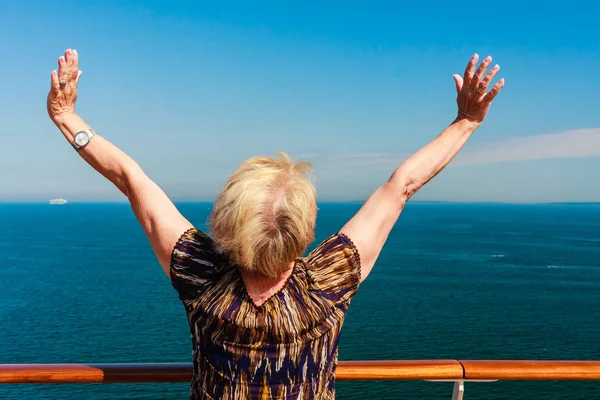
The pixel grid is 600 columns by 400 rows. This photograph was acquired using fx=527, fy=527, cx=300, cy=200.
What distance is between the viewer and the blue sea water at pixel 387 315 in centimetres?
2428

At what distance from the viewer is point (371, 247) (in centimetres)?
139

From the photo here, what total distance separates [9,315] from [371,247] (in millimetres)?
42592

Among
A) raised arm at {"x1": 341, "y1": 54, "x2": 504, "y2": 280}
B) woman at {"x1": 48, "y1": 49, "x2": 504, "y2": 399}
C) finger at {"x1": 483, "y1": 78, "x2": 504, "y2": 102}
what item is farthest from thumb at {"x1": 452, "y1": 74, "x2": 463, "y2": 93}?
woman at {"x1": 48, "y1": 49, "x2": 504, "y2": 399}

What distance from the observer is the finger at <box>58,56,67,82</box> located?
1619 millimetres

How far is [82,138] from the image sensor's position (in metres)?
1.53

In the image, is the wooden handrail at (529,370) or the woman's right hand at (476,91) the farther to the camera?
the wooden handrail at (529,370)

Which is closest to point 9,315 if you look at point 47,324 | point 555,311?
point 47,324

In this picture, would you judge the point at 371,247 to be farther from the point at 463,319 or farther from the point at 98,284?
the point at 98,284

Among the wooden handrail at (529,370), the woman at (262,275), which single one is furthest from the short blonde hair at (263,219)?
the wooden handrail at (529,370)

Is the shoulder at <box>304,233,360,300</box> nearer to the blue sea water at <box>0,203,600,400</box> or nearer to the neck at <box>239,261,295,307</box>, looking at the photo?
the neck at <box>239,261,295,307</box>

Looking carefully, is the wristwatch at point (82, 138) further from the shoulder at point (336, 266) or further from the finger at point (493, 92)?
the finger at point (493, 92)

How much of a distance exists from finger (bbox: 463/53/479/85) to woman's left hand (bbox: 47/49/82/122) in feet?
4.07

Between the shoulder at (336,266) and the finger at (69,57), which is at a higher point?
the finger at (69,57)

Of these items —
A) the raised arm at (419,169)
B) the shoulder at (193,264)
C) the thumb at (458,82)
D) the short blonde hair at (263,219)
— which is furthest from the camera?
the thumb at (458,82)
